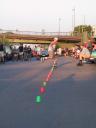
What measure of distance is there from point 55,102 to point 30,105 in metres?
0.92

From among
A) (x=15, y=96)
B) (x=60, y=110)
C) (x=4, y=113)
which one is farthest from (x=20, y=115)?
(x=15, y=96)

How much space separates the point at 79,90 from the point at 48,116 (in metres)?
5.55

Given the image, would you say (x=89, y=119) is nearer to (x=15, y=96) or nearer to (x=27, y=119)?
(x=27, y=119)

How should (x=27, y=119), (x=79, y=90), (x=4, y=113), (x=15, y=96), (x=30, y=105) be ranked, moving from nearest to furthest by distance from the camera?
(x=27, y=119)
(x=4, y=113)
(x=30, y=105)
(x=15, y=96)
(x=79, y=90)

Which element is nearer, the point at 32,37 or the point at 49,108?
the point at 49,108

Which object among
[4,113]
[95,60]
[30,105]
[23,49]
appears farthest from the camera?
[23,49]

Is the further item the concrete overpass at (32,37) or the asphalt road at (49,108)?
the concrete overpass at (32,37)

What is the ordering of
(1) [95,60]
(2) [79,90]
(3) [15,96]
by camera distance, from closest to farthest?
A: 1. (3) [15,96]
2. (2) [79,90]
3. (1) [95,60]

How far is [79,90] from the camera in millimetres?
14938

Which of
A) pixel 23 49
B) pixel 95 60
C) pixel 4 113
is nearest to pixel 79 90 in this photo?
pixel 4 113

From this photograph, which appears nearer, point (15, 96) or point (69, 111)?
point (69, 111)

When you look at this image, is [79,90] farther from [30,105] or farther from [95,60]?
[95,60]

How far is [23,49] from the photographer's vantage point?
4991cm

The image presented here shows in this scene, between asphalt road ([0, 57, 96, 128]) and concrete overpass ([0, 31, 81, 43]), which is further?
concrete overpass ([0, 31, 81, 43])
